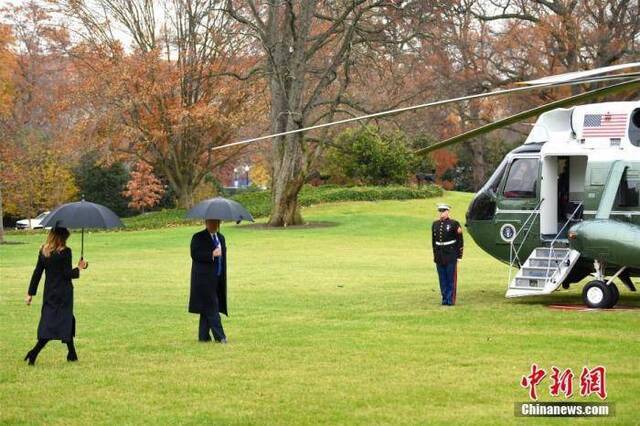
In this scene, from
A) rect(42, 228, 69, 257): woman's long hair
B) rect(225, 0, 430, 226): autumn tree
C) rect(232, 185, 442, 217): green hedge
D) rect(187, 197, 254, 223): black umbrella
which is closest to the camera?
rect(42, 228, 69, 257): woman's long hair

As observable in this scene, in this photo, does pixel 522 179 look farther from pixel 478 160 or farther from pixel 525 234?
pixel 478 160

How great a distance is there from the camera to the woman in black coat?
11.9 metres

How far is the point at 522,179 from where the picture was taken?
18734 millimetres

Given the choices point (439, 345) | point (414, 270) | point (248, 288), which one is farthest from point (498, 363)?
point (414, 270)

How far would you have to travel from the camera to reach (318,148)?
144 ft

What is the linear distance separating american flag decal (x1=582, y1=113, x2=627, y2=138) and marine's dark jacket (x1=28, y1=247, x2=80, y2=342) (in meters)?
9.34

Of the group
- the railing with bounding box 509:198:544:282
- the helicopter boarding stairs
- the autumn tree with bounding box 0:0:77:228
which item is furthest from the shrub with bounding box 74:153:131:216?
the helicopter boarding stairs

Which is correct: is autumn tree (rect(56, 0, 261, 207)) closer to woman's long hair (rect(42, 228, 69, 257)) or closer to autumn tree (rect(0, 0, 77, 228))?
autumn tree (rect(0, 0, 77, 228))

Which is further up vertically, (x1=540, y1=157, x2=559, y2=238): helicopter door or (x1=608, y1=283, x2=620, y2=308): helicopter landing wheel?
(x1=540, y1=157, x2=559, y2=238): helicopter door

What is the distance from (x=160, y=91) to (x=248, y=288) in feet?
97.7

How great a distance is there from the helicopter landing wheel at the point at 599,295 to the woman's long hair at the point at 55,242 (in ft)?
28.9

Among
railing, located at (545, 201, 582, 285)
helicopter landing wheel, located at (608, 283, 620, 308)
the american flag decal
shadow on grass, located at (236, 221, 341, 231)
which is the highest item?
the american flag decal

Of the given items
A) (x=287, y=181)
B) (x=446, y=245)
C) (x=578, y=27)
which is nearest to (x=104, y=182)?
(x=287, y=181)

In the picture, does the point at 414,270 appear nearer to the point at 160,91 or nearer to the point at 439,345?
the point at 439,345
